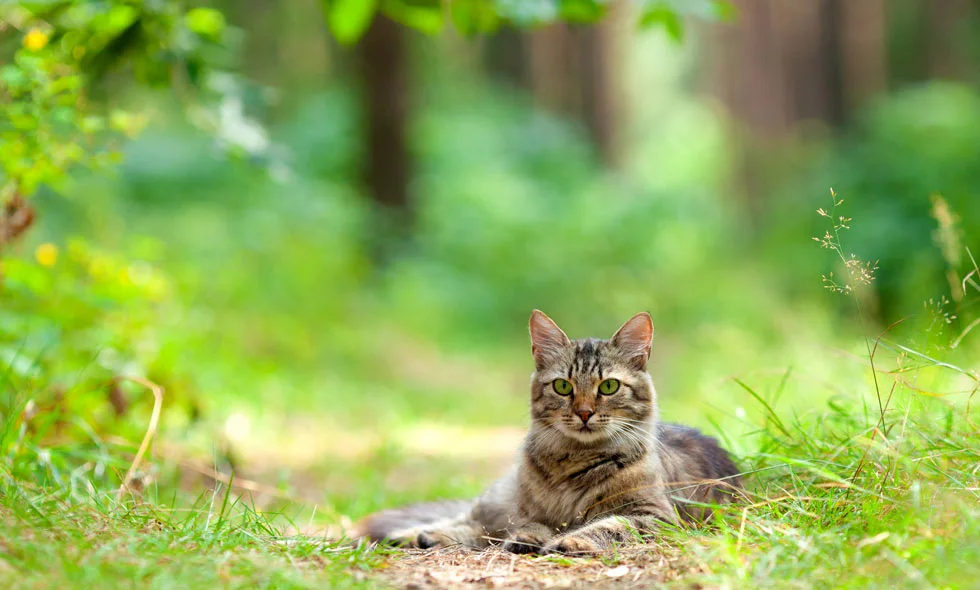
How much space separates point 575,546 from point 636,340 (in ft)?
2.96

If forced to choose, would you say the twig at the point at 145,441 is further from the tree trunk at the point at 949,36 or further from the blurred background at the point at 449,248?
the tree trunk at the point at 949,36

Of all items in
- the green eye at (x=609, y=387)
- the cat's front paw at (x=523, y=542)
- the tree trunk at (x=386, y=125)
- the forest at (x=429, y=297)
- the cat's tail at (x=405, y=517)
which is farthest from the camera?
the tree trunk at (x=386, y=125)

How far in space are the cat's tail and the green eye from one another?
0.88 meters

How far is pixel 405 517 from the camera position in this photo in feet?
12.3

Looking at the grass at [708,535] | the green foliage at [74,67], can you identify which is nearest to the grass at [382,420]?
the grass at [708,535]

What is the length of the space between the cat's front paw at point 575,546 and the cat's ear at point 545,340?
77 cm

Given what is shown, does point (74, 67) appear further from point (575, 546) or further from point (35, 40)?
point (575, 546)

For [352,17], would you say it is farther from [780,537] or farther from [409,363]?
[409,363]

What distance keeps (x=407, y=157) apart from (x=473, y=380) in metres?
4.42

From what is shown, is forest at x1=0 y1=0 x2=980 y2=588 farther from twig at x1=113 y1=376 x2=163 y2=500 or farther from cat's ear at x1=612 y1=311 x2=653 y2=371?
cat's ear at x1=612 y1=311 x2=653 y2=371

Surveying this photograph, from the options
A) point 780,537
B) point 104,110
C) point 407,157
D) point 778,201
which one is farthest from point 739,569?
point 778,201

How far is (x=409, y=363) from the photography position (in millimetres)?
9133

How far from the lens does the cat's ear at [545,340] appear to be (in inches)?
139

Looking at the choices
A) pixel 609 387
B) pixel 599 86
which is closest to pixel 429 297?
pixel 609 387
